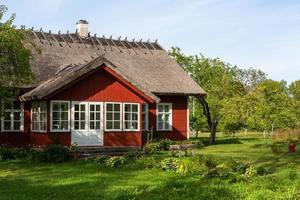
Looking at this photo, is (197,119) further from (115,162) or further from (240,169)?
(240,169)

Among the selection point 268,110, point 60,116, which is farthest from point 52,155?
point 268,110

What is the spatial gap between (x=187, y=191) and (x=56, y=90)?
14119 mm

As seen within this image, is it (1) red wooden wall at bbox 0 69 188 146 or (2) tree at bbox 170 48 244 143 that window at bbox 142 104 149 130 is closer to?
(1) red wooden wall at bbox 0 69 188 146

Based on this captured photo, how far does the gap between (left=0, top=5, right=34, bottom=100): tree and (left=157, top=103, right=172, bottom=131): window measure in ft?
43.6

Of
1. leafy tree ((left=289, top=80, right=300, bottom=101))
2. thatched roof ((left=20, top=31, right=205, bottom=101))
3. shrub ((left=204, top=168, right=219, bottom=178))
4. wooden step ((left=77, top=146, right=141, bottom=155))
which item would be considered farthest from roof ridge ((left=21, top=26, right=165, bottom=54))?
leafy tree ((left=289, top=80, right=300, bottom=101))

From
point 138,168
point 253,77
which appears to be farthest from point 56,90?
point 253,77

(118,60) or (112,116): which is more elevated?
(118,60)

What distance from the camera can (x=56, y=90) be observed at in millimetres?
25547

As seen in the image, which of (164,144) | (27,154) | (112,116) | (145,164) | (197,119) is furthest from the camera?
(197,119)

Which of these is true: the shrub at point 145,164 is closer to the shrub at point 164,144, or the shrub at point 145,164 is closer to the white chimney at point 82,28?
the shrub at point 164,144

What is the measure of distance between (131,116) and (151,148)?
2.23 meters

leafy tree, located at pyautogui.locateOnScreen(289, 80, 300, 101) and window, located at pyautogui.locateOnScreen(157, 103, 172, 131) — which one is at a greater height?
leafy tree, located at pyautogui.locateOnScreen(289, 80, 300, 101)

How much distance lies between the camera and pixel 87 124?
27.2 m

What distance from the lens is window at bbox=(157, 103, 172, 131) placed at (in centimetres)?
3372
